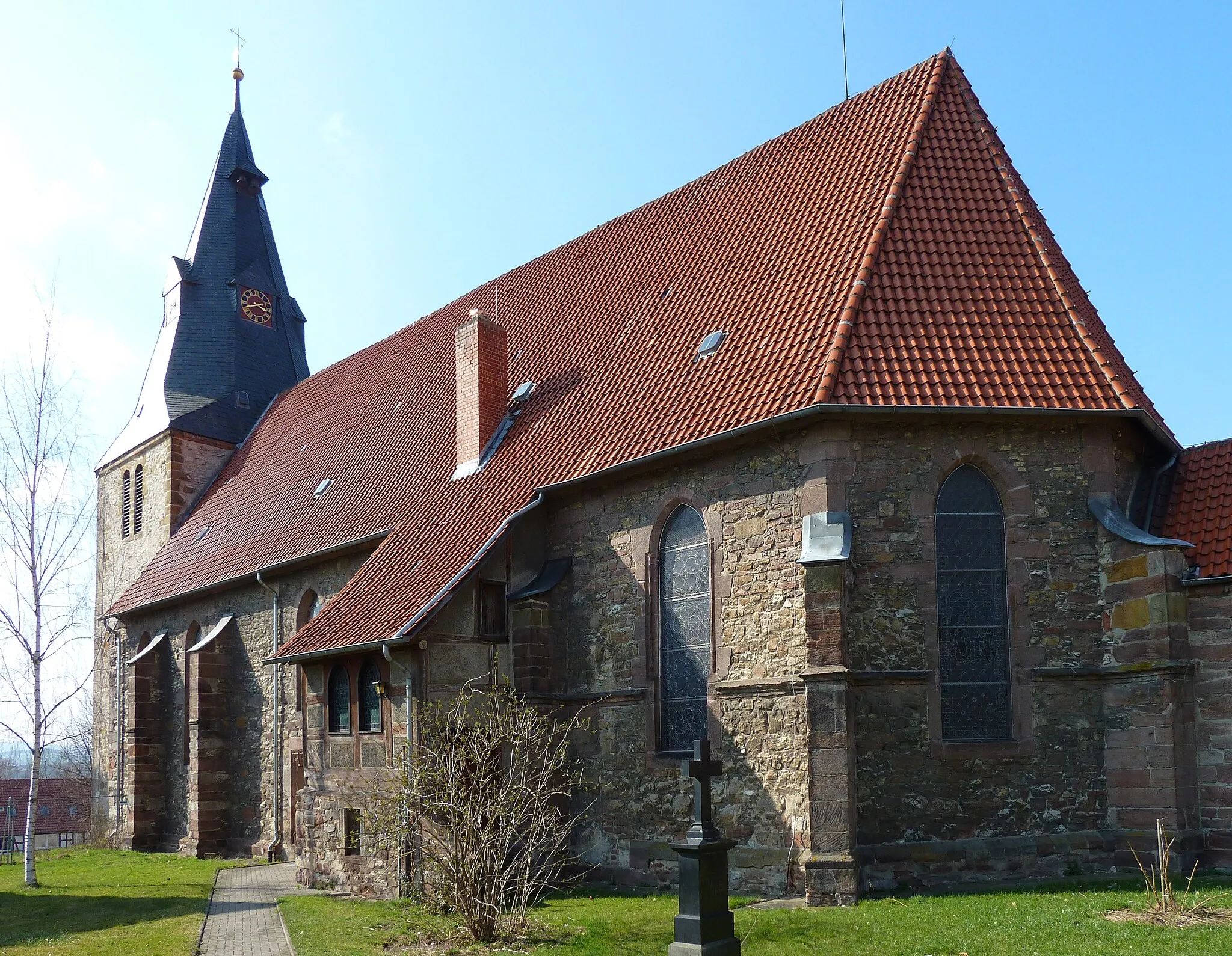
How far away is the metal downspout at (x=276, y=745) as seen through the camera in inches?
758

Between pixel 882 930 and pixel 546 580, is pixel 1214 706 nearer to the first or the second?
pixel 882 930

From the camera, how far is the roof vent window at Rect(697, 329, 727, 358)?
14141mm

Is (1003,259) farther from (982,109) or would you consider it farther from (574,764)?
(574,764)

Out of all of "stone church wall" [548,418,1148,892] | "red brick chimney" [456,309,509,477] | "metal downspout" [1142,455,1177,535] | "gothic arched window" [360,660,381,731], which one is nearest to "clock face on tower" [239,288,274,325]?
"red brick chimney" [456,309,509,477]

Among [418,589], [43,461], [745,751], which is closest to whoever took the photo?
[745,751]

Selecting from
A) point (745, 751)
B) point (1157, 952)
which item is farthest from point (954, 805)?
point (1157, 952)

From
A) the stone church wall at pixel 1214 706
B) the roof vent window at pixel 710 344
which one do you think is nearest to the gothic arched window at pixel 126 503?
the roof vent window at pixel 710 344

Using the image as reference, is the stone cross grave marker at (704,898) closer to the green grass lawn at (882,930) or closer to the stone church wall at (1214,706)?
the green grass lawn at (882,930)

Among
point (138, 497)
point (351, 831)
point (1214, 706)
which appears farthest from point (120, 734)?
point (1214, 706)

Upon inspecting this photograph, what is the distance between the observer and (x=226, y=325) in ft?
93.1

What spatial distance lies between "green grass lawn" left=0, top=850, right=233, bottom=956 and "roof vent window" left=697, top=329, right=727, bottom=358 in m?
8.85

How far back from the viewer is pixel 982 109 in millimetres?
15086

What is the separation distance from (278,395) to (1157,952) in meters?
24.2

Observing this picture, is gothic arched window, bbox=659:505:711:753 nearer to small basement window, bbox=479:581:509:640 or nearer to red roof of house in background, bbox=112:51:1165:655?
red roof of house in background, bbox=112:51:1165:655
